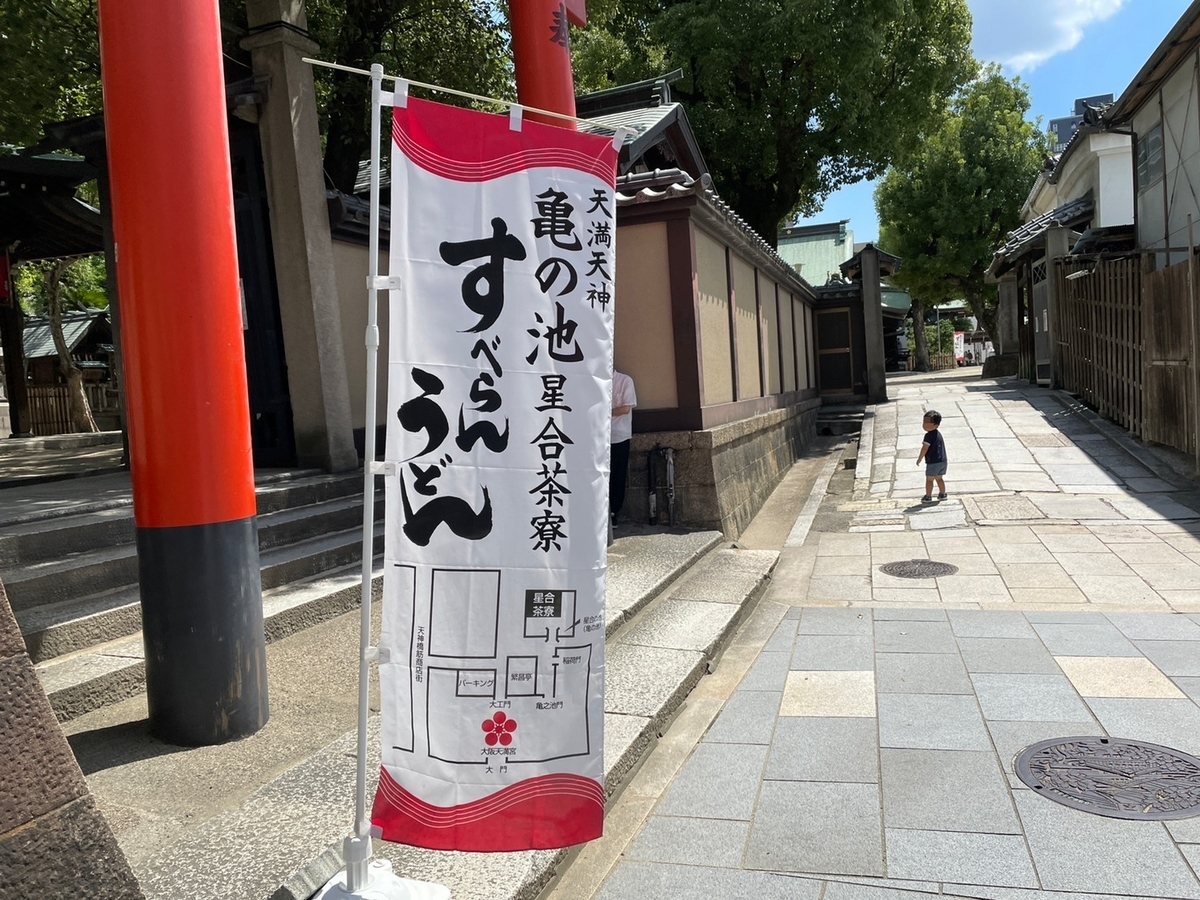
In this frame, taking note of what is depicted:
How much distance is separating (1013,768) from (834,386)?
18.1 meters

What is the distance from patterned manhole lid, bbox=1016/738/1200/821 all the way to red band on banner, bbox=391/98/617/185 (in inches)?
129

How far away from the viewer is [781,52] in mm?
17344

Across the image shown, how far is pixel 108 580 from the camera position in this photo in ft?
16.3

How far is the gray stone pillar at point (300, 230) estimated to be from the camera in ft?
26.5

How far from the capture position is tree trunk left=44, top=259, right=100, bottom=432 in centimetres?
1961

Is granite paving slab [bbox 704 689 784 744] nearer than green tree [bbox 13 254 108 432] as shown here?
Yes

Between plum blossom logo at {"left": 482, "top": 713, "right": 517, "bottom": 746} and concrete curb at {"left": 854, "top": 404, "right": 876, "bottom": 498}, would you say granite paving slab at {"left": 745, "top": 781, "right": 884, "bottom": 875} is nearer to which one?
plum blossom logo at {"left": 482, "top": 713, "right": 517, "bottom": 746}

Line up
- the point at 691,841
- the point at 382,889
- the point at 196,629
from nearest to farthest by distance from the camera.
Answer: the point at 382,889 → the point at 691,841 → the point at 196,629

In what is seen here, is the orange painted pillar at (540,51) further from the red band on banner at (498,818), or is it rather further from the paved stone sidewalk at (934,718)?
the red band on banner at (498,818)

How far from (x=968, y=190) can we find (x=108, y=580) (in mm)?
35226

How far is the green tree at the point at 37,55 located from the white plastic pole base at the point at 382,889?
25.8 feet

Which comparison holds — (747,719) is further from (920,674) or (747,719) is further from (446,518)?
(446,518)

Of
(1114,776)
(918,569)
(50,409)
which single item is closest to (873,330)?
(918,569)

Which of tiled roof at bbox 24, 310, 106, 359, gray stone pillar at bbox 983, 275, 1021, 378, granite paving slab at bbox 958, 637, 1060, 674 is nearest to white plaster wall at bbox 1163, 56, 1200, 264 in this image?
granite paving slab at bbox 958, 637, 1060, 674
